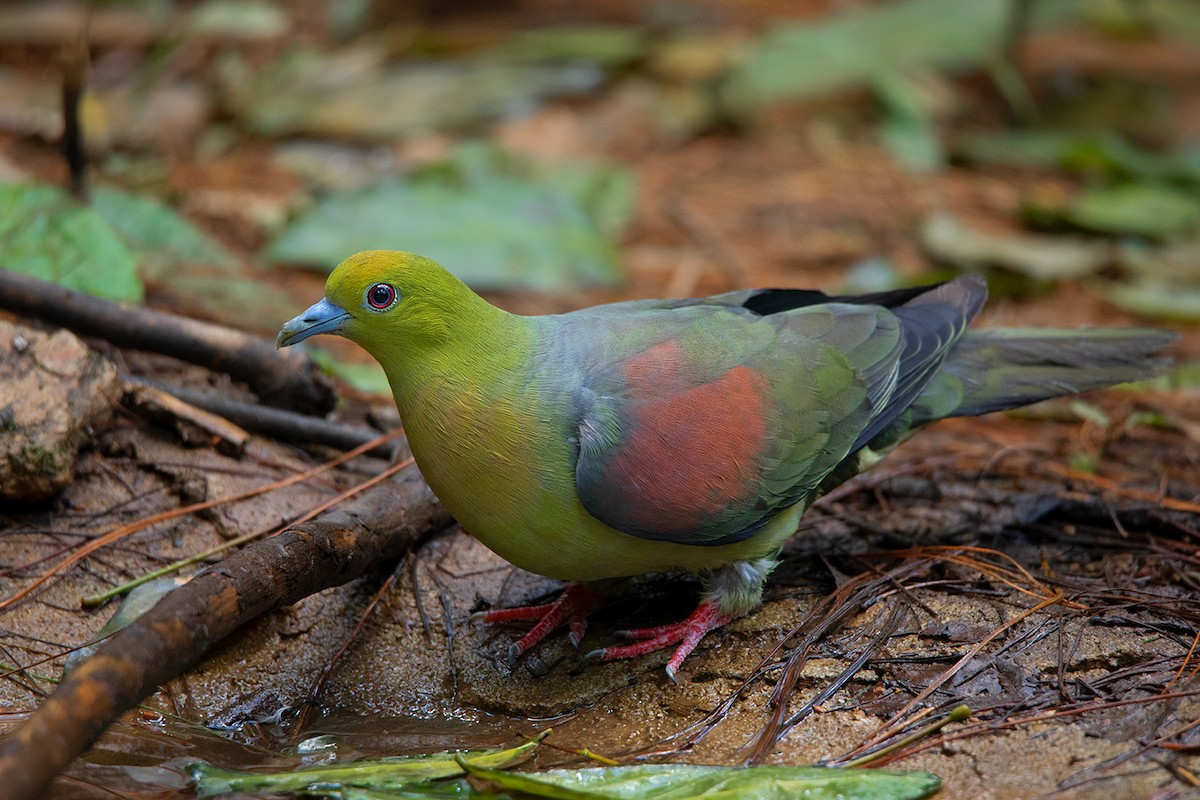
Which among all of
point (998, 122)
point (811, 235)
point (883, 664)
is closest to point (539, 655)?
point (883, 664)

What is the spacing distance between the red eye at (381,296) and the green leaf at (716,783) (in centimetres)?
125

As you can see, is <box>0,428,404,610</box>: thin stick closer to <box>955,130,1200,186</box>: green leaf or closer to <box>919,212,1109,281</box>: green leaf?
<box>919,212,1109,281</box>: green leaf

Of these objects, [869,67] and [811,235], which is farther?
[869,67]

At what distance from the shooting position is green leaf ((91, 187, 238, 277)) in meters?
4.93

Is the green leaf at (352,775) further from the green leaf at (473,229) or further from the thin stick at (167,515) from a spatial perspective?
the green leaf at (473,229)

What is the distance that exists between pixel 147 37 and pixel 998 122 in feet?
21.2

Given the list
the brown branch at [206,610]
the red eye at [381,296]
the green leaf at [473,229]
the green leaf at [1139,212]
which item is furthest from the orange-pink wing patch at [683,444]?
the green leaf at [1139,212]

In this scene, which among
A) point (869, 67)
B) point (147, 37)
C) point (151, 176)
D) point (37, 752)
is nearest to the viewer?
point (37, 752)

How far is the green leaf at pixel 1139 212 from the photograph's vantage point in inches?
258

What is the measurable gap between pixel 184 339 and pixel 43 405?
2.08 ft

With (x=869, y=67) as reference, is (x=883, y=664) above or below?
below

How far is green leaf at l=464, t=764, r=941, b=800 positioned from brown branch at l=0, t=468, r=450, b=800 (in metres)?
0.68

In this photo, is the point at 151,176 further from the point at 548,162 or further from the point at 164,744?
the point at 164,744

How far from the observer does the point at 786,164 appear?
25.7 ft
